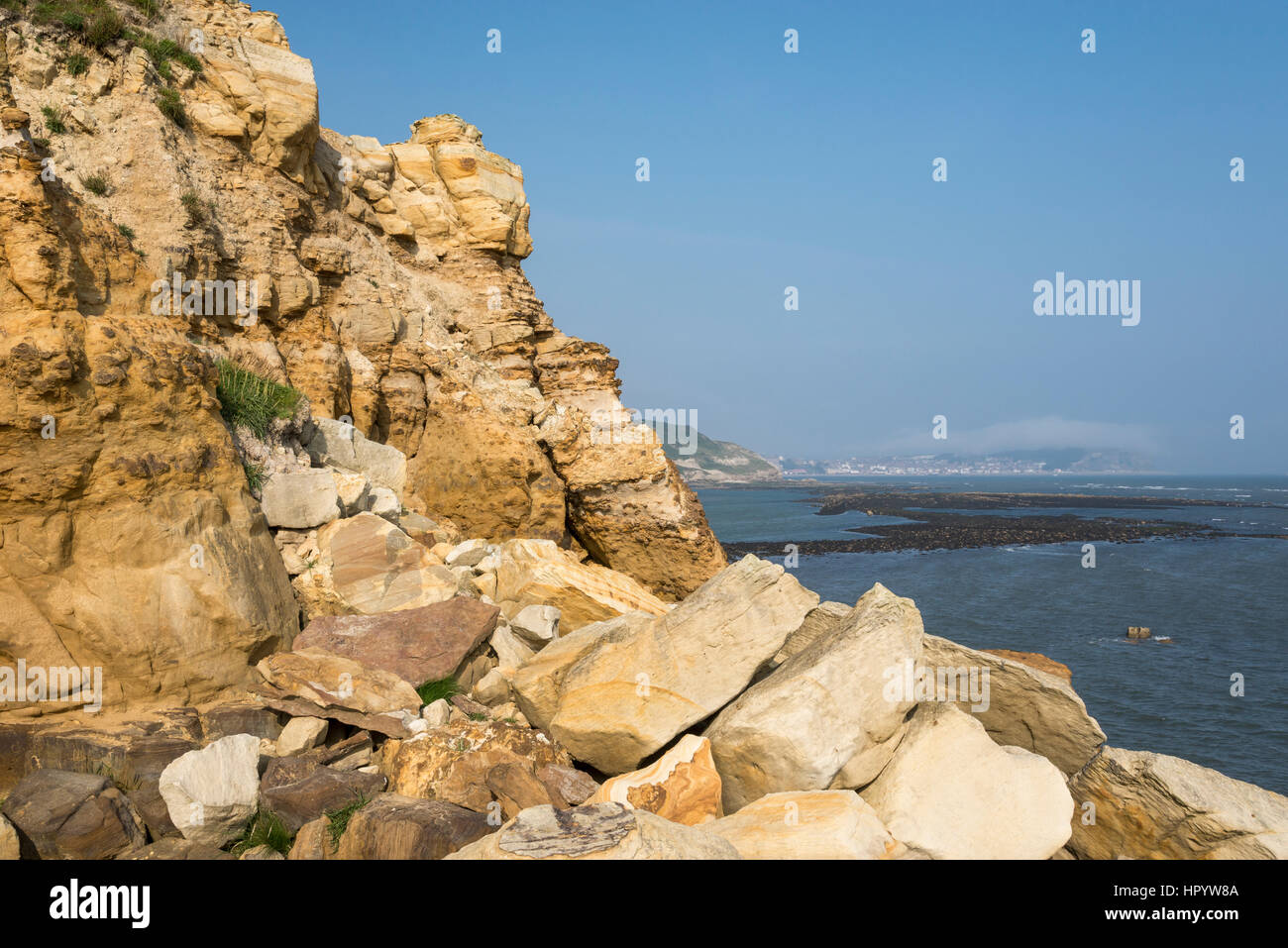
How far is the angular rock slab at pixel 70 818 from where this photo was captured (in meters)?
5.25

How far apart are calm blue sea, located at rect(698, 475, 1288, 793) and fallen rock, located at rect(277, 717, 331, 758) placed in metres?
17.1

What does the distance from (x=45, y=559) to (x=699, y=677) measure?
5.39m

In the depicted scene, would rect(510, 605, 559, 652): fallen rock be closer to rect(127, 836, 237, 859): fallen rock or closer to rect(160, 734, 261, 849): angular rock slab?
rect(160, 734, 261, 849): angular rock slab

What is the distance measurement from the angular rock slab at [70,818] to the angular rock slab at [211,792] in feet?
0.95

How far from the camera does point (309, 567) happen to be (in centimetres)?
809

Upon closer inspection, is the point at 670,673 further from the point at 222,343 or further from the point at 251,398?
the point at 222,343

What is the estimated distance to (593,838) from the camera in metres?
4.81

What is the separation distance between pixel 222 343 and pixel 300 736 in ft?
17.2

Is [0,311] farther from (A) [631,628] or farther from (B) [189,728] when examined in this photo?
(A) [631,628]

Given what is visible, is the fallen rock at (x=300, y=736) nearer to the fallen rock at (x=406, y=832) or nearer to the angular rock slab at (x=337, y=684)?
the angular rock slab at (x=337, y=684)

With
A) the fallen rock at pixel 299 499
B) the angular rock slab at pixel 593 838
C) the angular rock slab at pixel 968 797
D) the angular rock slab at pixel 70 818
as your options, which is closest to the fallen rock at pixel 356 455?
the fallen rock at pixel 299 499


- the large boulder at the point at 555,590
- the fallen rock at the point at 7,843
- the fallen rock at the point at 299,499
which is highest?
the fallen rock at the point at 299,499

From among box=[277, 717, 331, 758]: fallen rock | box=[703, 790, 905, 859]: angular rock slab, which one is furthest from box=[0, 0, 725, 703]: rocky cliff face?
box=[703, 790, 905, 859]: angular rock slab

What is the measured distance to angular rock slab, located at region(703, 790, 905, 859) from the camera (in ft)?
17.6
